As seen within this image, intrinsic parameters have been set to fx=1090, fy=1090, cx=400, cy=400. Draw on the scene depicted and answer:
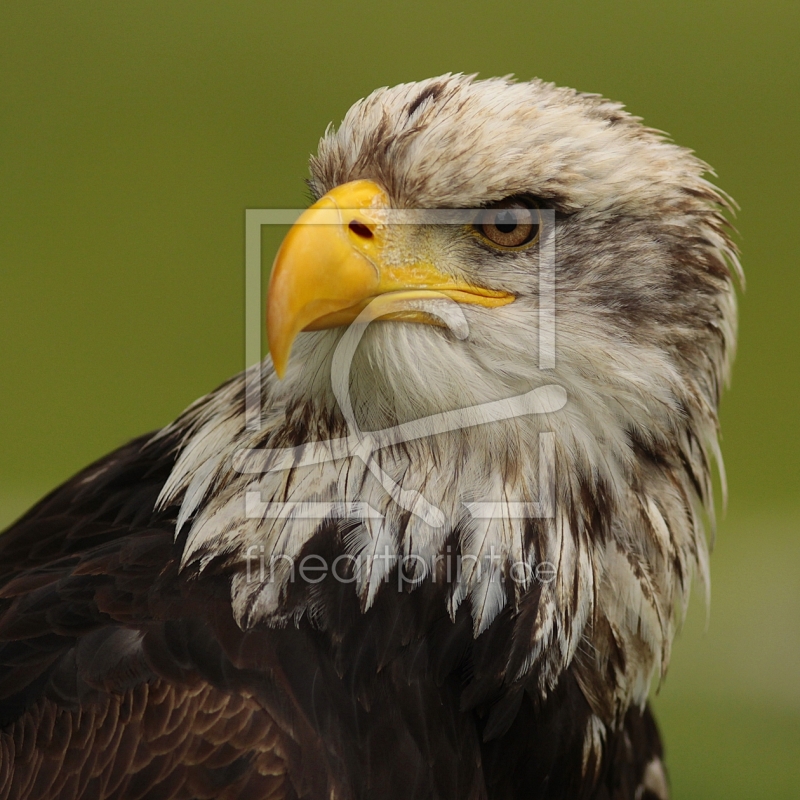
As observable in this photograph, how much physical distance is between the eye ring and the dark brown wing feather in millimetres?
639

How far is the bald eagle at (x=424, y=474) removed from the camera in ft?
6.37

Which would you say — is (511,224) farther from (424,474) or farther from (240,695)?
(240,695)

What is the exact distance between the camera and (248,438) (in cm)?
211

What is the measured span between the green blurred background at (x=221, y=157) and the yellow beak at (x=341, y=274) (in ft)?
17.3

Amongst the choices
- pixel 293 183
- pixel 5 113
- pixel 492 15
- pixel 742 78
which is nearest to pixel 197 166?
pixel 293 183

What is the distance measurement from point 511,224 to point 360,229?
0.28 m

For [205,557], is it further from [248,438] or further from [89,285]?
[89,285]

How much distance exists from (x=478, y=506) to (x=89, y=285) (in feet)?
25.3
